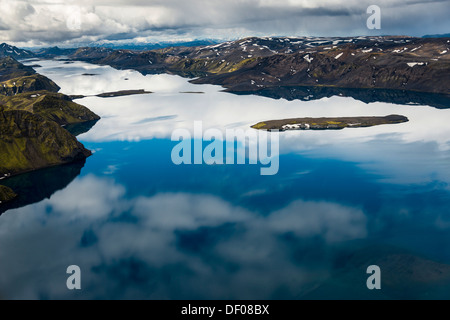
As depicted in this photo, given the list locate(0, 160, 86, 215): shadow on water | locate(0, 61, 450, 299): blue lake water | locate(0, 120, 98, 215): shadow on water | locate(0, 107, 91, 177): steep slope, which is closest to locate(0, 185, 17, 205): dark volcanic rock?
locate(0, 120, 98, 215): shadow on water

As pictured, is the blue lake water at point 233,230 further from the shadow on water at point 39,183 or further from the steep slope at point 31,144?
the steep slope at point 31,144

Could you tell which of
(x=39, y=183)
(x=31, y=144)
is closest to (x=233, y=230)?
(x=39, y=183)

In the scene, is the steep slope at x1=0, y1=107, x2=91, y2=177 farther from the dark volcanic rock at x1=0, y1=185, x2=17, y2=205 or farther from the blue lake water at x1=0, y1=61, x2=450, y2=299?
the dark volcanic rock at x1=0, y1=185, x2=17, y2=205

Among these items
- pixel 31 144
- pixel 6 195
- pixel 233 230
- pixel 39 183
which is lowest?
pixel 233 230

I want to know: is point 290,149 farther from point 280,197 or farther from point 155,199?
point 155,199

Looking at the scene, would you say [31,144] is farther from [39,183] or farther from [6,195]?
[6,195]

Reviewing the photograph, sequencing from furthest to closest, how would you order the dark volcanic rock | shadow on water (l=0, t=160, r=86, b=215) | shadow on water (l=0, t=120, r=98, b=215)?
shadow on water (l=0, t=160, r=86, b=215)
shadow on water (l=0, t=120, r=98, b=215)
the dark volcanic rock
